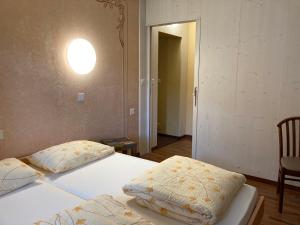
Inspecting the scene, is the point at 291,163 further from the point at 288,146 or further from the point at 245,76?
the point at 245,76

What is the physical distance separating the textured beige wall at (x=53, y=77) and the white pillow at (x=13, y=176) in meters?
0.45

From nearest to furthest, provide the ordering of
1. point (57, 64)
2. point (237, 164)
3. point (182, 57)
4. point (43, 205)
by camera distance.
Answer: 1. point (43, 205)
2. point (57, 64)
3. point (237, 164)
4. point (182, 57)

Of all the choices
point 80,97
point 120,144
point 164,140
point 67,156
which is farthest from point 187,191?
point 164,140

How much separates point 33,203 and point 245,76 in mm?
2576

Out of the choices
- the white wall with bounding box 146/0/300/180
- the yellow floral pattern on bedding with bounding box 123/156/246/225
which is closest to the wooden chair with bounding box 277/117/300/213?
the white wall with bounding box 146/0/300/180

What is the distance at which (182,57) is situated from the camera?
462 centimetres

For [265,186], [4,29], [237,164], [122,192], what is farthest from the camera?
[237,164]

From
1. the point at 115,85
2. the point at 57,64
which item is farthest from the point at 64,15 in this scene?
the point at 115,85

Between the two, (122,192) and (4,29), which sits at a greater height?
(4,29)

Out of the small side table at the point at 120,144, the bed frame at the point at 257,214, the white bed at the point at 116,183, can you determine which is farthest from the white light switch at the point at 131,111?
the bed frame at the point at 257,214

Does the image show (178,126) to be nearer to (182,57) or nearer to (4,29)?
(182,57)

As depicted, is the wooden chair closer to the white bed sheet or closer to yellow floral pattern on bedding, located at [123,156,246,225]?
yellow floral pattern on bedding, located at [123,156,246,225]

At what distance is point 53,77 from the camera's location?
254 cm

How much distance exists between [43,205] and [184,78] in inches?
146
